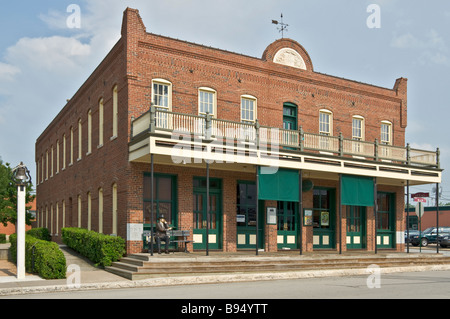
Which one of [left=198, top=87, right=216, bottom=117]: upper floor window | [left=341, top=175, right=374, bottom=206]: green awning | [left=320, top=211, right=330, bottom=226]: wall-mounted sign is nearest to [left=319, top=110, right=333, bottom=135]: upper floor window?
[left=341, top=175, right=374, bottom=206]: green awning

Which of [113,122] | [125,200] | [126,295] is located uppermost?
[113,122]

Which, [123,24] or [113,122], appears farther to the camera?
[113,122]

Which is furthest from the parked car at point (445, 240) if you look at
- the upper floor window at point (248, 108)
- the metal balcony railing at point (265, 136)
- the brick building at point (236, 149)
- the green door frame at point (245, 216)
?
the upper floor window at point (248, 108)

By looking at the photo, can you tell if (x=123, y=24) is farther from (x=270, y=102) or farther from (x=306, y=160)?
(x=306, y=160)

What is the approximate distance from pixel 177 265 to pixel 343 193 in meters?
9.19

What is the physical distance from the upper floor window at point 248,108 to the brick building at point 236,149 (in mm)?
47

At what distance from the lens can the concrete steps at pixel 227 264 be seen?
1562cm

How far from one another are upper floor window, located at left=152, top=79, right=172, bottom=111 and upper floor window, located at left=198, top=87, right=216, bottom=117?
138 cm

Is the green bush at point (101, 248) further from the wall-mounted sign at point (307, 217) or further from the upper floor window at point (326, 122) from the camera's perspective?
the upper floor window at point (326, 122)

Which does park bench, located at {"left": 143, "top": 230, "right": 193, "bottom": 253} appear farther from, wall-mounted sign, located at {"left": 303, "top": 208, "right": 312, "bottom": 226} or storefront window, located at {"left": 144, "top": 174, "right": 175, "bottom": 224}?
wall-mounted sign, located at {"left": 303, "top": 208, "right": 312, "bottom": 226}

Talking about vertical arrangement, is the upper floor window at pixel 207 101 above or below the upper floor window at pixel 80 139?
above

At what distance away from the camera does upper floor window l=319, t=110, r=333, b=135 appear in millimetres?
24547
